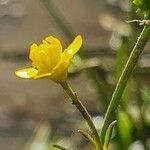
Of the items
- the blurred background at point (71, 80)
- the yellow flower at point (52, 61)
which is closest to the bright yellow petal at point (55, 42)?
the yellow flower at point (52, 61)

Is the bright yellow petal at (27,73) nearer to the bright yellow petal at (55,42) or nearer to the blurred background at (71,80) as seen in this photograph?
the bright yellow petal at (55,42)

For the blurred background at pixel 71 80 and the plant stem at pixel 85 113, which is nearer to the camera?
the plant stem at pixel 85 113

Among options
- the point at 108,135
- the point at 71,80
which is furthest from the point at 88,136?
the point at 71,80

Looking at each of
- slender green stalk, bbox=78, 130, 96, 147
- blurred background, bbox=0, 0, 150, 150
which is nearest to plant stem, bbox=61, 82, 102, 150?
slender green stalk, bbox=78, 130, 96, 147

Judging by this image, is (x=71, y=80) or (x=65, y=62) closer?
(x=65, y=62)

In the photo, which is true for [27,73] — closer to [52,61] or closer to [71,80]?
[52,61]
